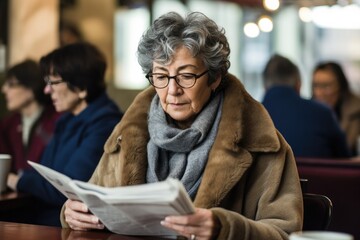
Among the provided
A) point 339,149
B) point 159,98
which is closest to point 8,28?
point 339,149

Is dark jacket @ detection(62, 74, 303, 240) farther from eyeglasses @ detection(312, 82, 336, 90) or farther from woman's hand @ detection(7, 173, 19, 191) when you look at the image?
eyeglasses @ detection(312, 82, 336, 90)

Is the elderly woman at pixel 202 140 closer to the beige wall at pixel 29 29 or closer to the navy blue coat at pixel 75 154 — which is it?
the navy blue coat at pixel 75 154

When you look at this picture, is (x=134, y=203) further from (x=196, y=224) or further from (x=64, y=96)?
(x=64, y=96)

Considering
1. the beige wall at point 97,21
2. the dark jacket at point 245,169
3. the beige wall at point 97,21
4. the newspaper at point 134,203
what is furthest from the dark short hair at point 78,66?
the beige wall at point 97,21

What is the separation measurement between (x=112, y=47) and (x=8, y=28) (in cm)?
243

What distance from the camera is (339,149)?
4.98 meters

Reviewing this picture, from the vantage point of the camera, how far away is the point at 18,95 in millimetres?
4828

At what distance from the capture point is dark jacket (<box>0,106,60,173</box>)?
445cm

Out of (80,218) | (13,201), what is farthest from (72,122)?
(80,218)

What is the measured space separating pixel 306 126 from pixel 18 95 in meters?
1.80

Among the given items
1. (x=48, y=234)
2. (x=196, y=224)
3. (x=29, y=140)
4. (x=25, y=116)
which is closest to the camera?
(x=196, y=224)

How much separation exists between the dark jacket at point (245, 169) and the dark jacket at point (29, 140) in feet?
6.06

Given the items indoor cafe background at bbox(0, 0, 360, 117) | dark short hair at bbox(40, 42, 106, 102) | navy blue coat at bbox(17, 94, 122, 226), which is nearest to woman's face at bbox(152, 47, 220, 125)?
indoor cafe background at bbox(0, 0, 360, 117)

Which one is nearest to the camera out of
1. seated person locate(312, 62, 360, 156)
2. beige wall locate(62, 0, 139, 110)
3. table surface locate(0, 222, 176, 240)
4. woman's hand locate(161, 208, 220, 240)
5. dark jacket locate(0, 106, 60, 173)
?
woman's hand locate(161, 208, 220, 240)
